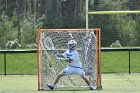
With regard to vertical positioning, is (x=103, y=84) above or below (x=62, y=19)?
below

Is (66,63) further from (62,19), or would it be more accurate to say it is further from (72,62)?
(62,19)

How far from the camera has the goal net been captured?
1747 cm

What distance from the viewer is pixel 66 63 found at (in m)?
17.9

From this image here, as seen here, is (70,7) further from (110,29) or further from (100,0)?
(110,29)

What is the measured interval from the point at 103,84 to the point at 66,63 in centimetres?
167

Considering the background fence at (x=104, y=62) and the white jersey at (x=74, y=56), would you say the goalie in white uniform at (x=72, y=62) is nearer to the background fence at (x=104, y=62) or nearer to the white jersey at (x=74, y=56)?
the white jersey at (x=74, y=56)

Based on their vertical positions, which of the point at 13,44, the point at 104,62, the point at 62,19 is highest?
the point at 62,19

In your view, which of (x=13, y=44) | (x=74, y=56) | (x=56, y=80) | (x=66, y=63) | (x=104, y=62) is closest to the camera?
(x=74, y=56)

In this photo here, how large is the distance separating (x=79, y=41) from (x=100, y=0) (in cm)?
1263

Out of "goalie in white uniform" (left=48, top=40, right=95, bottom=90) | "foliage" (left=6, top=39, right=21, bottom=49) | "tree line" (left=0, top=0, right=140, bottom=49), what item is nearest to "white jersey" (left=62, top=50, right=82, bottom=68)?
"goalie in white uniform" (left=48, top=40, right=95, bottom=90)

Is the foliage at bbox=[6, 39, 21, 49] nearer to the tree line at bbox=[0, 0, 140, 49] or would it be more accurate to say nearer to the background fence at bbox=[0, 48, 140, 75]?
the tree line at bbox=[0, 0, 140, 49]

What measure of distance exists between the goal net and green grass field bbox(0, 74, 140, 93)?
1.60ft

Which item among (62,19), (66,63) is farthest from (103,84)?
(62,19)

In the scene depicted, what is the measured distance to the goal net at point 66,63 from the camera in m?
17.5
